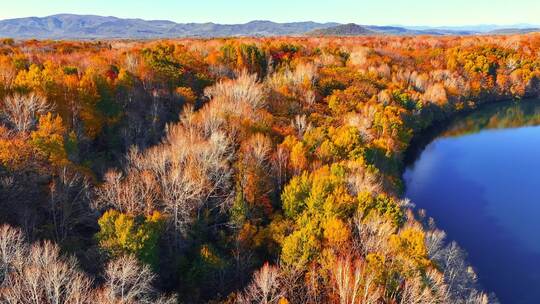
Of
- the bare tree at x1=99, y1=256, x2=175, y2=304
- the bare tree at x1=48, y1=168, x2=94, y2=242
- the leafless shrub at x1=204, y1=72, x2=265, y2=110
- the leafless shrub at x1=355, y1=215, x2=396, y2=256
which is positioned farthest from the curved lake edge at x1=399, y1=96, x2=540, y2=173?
the bare tree at x1=48, y1=168, x2=94, y2=242

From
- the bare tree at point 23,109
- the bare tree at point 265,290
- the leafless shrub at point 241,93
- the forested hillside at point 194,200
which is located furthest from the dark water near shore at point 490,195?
the bare tree at point 23,109

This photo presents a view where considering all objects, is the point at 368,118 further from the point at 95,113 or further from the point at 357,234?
the point at 95,113

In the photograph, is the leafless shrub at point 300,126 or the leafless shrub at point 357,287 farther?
the leafless shrub at point 300,126

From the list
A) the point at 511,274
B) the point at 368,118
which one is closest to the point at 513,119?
the point at 368,118

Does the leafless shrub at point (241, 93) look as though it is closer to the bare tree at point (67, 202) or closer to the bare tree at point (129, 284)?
the bare tree at point (67, 202)

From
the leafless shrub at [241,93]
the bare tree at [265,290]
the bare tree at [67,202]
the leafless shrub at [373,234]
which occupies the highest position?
the leafless shrub at [241,93]
